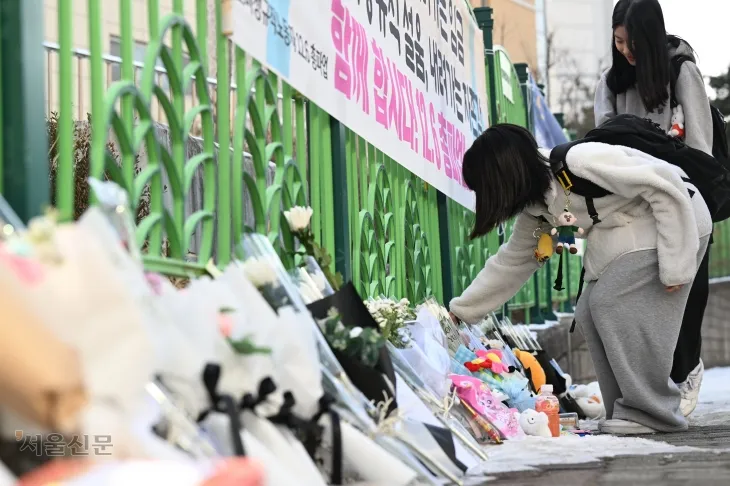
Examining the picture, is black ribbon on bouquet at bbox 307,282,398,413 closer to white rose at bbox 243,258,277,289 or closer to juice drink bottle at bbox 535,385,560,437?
white rose at bbox 243,258,277,289

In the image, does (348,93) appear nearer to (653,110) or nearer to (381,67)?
(381,67)

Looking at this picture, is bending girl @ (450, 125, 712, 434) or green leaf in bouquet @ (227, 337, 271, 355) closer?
green leaf in bouquet @ (227, 337, 271, 355)

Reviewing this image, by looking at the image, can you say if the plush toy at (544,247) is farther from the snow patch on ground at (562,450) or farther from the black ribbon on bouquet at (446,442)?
the black ribbon on bouquet at (446,442)

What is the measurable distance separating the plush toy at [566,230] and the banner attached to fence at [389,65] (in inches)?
26.5

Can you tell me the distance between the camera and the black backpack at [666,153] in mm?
4414

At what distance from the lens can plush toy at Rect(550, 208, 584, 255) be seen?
4254mm

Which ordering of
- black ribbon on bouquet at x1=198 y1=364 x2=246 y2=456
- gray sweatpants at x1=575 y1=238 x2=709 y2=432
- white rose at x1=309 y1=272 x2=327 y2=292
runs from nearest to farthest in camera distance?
black ribbon on bouquet at x1=198 y1=364 x2=246 y2=456 < white rose at x1=309 y1=272 x2=327 y2=292 < gray sweatpants at x1=575 y1=238 x2=709 y2=432

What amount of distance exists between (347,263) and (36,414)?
2281 millimetres

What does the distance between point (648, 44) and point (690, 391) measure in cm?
159

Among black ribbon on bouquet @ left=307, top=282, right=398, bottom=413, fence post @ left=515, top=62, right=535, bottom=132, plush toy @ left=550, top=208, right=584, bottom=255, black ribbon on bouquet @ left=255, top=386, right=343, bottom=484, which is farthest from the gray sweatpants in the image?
fence post @ left=515, top=62, right=535, bottom=132

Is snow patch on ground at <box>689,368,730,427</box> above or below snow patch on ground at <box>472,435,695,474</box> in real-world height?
below

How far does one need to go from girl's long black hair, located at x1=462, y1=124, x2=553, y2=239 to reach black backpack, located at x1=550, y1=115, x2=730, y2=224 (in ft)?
0.45

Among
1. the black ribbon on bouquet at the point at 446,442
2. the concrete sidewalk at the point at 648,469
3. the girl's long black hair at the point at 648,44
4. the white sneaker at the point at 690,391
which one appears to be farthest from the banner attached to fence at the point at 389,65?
the white sneaker at the point at 690,391

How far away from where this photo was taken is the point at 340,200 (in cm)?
369
